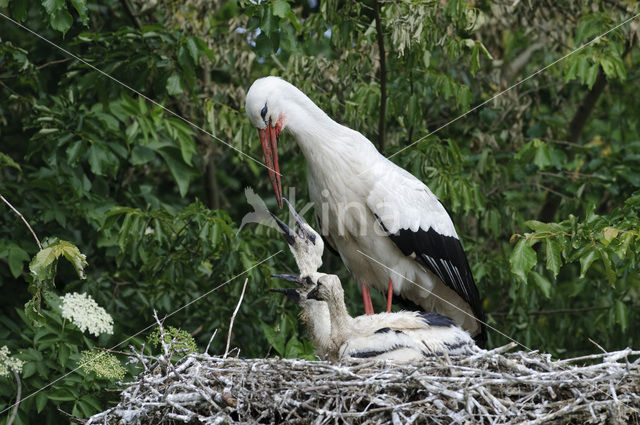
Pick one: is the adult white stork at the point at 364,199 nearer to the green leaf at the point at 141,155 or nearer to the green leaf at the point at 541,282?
the green leaf at the point at 541,282

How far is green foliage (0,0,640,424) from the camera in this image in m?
6.26

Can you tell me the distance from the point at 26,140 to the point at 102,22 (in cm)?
113

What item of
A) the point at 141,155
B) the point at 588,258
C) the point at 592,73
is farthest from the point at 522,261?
the point at 141,155

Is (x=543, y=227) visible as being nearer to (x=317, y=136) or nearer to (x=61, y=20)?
(x=317, y=136)

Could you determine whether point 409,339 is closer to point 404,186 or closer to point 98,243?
point 404,186

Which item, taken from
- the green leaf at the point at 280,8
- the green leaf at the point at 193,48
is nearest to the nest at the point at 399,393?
the green leaf at the point at 280,8

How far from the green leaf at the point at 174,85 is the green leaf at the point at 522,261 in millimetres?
2481

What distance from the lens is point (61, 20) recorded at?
5.75 metres

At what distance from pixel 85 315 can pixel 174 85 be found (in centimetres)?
180

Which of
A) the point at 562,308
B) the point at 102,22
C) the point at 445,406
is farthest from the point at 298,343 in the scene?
the point at 102,22

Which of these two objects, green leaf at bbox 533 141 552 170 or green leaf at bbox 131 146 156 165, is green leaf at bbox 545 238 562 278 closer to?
green leaf at bbox 533 141 552 170

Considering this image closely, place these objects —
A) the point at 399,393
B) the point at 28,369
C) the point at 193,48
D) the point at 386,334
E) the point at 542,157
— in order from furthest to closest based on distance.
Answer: the point at 542,157, the point at 193,48, the point at 28,369, the point at 386,334, the point at 399,393

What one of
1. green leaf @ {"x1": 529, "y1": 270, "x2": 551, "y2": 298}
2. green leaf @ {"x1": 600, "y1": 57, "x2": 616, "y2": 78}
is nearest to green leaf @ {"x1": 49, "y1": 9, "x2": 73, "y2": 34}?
green leaf @ {"x1": 529, "y1": 270, "x2": 551, "y2": 298}

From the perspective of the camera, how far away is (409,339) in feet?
17.5
